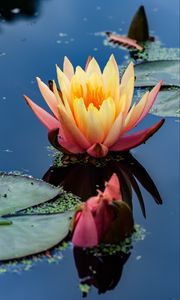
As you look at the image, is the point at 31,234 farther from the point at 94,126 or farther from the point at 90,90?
the point at 90,90

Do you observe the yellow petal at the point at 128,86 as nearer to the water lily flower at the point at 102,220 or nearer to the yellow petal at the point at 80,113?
the yellow petal at the point at 80,113

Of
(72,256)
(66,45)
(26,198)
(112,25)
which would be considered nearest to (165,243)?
(72,256)

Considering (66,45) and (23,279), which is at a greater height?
(66,45)

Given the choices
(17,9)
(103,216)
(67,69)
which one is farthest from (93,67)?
(17,9)

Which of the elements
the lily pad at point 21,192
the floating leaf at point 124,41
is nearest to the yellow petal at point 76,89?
the lily pad at point 21,192

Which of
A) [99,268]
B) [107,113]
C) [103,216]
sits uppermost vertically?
[107,113]

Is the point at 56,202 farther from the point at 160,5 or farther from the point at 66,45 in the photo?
the point at 160,5

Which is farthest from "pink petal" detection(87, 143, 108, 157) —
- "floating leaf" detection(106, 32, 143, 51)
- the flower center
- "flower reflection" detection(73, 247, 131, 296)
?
"floating leaf" detection(106, 32, 143, 51)
